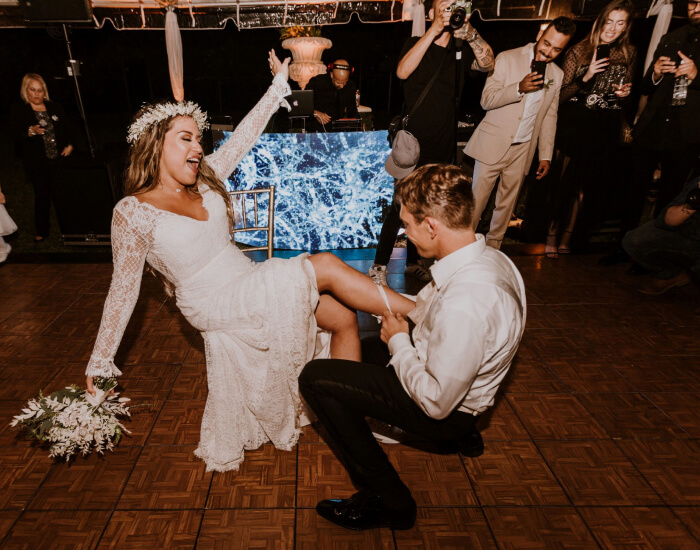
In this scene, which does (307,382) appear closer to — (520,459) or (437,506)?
(437,506)

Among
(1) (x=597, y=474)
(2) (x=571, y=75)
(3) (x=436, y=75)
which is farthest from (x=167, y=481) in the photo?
(2) (x=571, y=75)

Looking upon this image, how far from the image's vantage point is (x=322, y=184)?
13.8ft

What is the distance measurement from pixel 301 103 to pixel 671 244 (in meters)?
3.73

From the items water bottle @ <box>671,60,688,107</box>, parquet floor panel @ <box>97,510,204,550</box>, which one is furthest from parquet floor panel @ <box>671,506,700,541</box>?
water bottle @ <box>671,60,688,107</box>

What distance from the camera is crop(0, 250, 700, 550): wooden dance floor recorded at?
1701 millimetres

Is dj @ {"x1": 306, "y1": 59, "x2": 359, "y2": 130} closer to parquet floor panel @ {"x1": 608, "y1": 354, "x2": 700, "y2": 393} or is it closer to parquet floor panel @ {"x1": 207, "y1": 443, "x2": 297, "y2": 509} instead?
parquet floor panel @ {"x1": 608, "y1": 354, "x2": 700, "y2": 393}

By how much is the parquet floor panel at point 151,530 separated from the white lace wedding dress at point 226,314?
0.78ft

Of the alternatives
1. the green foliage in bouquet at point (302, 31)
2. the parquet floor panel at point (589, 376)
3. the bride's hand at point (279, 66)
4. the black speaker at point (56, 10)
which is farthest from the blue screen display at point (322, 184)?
the green foliage in bouquet at point (302, 31)

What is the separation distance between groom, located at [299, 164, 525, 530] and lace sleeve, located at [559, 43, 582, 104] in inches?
116

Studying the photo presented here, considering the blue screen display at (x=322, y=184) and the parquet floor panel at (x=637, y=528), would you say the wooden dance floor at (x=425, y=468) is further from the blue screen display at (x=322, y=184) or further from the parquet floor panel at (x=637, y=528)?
the blue screen display at (x=322, y=184)

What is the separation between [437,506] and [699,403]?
1564 millimetres

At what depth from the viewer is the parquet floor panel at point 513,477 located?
6.04ft

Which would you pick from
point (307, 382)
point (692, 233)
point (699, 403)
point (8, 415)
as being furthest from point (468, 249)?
point (692, 233)

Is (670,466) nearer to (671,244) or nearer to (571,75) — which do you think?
(671,244)
